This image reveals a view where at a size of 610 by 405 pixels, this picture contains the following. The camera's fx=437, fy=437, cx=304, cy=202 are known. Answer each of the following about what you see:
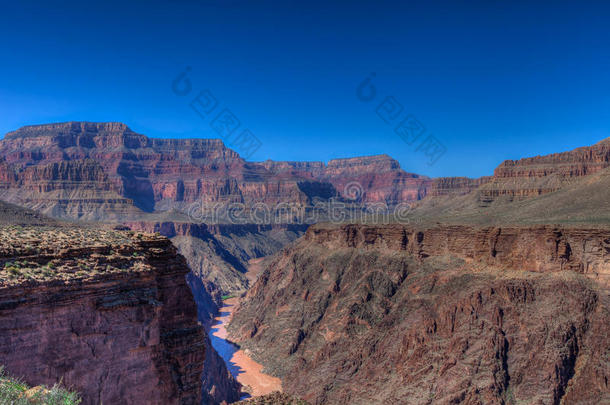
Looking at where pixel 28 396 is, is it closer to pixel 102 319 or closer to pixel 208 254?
pixel 102 319

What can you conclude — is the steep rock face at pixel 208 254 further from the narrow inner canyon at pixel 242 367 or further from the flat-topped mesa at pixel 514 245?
the flat-topped mesa at pixel 514 245

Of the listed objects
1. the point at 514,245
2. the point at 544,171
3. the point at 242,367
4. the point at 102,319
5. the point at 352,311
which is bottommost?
the point at 242,367

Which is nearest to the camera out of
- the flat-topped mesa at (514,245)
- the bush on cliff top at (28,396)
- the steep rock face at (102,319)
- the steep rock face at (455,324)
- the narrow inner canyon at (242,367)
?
the bush on cliff top at (28,396)

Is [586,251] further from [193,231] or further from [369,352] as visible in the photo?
[193,231]

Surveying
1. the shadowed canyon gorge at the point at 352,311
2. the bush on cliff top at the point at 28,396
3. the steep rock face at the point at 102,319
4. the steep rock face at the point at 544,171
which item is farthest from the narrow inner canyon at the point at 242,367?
the steep rock face at the point at 544,171

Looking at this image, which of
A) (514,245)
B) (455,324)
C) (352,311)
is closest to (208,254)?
(352,311)

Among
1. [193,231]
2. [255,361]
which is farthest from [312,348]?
[193,231]
